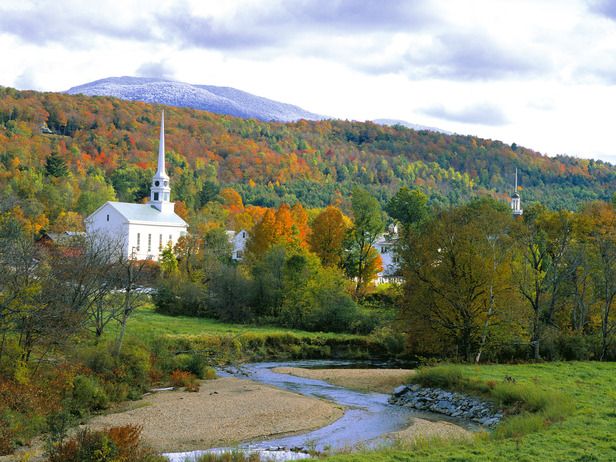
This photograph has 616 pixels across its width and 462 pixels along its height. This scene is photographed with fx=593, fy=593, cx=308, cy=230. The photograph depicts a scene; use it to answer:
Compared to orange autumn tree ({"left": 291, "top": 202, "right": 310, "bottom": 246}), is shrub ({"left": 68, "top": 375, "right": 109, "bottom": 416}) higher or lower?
lower

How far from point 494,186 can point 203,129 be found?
8350 cm

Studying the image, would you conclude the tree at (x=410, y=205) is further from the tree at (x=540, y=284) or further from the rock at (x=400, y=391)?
the rock at (x=400, y=391)

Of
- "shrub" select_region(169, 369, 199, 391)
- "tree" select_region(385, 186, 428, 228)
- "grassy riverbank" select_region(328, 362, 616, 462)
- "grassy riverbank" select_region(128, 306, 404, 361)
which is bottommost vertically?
"grassy riverbank" select_region(128, 306, 404, 361)

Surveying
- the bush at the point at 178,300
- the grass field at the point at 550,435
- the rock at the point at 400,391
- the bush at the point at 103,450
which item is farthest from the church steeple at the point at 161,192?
the bush at the point at 103,450

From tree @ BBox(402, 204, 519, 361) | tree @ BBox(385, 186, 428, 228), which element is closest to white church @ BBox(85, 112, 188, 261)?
tree @ BBox(385, 186, 428, 228)

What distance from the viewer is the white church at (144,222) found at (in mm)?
83125

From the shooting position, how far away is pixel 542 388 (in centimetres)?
2302

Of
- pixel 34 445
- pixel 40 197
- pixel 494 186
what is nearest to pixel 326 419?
pixel 34 445

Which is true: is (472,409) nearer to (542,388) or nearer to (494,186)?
(542,388)

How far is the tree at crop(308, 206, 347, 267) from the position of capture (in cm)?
6550

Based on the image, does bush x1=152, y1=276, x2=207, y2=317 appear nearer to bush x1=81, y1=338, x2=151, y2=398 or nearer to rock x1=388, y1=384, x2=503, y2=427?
bush x1=81, y1=338, x2=151, y2=398

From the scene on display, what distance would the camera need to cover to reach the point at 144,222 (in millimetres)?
85500

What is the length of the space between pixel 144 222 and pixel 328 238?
3236cm

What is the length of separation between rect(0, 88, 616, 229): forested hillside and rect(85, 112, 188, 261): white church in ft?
18.3
